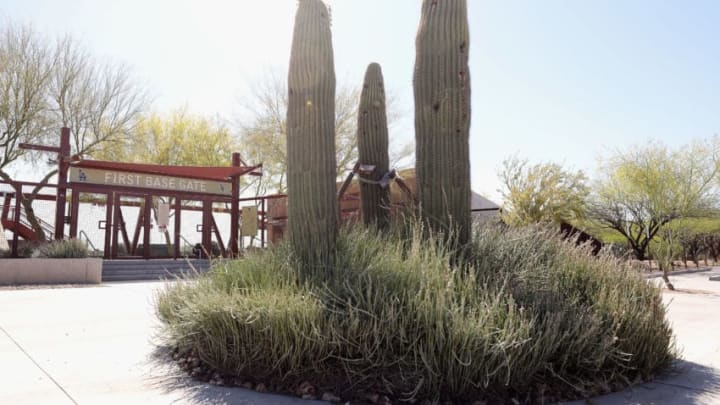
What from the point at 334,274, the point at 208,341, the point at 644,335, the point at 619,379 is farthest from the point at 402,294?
the point at 644,335

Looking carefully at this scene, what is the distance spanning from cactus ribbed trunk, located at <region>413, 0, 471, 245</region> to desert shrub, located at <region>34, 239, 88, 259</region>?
10139 millimetres

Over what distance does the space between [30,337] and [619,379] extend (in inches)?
222

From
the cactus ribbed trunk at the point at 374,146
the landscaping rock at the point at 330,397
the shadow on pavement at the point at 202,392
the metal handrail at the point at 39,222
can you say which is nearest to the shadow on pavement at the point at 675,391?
the landscaping rock at the point at 330,397

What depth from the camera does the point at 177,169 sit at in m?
16.1

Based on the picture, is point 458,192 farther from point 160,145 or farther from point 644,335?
point 160,145

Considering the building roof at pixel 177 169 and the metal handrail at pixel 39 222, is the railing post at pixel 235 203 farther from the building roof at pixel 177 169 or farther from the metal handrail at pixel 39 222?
the metal handrail at pixel 39 222

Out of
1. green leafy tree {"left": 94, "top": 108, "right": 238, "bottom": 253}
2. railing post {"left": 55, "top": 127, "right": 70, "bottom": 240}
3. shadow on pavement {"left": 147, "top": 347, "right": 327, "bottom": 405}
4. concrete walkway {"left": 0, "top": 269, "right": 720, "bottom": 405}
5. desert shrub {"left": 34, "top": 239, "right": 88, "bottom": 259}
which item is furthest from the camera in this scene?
green leafy tree {"left": 94, "top": 108, "right": 238, "bottom": 253}

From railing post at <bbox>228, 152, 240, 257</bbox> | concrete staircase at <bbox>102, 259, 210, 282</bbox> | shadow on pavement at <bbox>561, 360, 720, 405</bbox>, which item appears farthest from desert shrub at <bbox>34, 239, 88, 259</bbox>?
shadow on pavement at <bbox>561, 360, 720, 405</bbox>

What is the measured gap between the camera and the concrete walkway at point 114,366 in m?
3.32

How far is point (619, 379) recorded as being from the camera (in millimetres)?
3777

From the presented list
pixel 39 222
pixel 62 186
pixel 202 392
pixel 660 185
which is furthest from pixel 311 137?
pixel 660 185

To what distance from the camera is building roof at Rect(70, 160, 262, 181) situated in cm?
1452

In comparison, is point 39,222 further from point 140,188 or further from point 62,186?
point 140,188

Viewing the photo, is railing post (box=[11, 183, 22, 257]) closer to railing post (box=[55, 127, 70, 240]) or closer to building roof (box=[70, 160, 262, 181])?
railing post (box=[55, 127, 70, 240])
